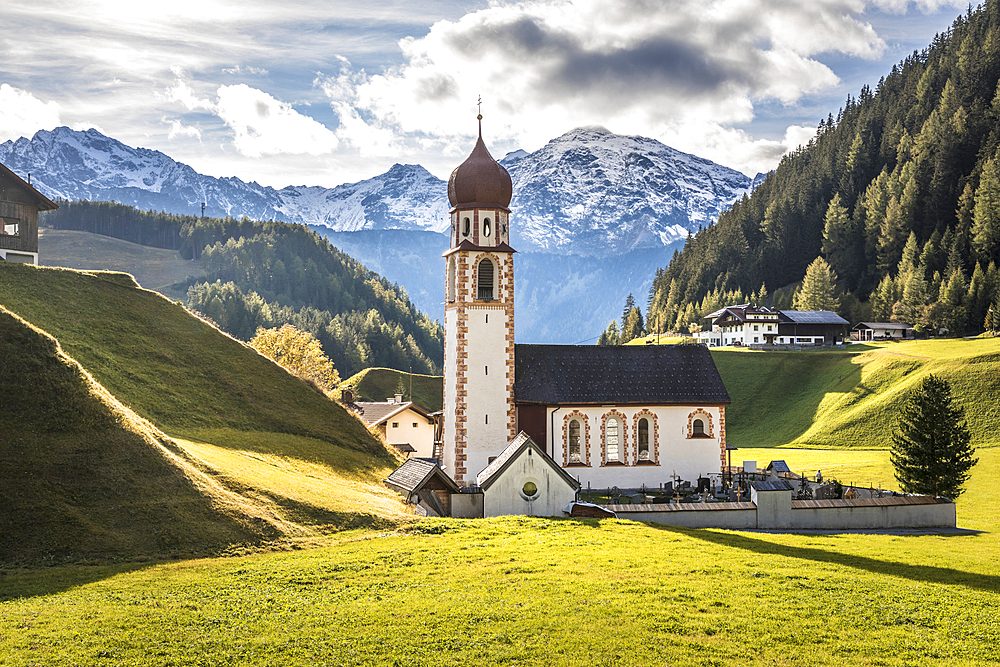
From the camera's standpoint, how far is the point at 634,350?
50.2 m

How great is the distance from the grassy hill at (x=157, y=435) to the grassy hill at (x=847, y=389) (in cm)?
4736

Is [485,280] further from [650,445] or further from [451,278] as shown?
[650,445]

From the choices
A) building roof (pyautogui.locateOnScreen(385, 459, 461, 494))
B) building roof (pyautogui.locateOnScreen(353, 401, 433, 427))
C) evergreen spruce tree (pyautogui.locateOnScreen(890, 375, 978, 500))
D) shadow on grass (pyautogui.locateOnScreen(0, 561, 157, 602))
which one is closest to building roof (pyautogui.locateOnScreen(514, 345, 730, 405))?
building roof (pyautogui.locateOnScreen(385, 459, 461, 494))

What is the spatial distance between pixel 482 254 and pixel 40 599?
3098 centimetres

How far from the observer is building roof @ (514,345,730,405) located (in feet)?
153

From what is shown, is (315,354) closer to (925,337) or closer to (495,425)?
(495,425)

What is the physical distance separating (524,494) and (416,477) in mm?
5147

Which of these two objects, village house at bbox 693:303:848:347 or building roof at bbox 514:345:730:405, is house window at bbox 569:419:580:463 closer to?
building roof at bbox 514:345:730:405

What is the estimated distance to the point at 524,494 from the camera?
34.9 m

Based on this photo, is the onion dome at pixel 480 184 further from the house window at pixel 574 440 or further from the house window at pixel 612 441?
the house window at pixel 612 441

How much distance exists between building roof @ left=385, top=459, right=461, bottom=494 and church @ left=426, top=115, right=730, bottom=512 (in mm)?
7352

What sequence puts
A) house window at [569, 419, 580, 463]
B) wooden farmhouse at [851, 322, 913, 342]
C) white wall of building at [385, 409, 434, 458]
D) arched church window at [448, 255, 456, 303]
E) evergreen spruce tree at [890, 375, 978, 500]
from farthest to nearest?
wooden farmhouse at [851, 322, 913, 342] < white wall of building at [385, 409, 434, 458] < arched church window at [448, 255, 456, 303] < house window at [569, 419, 580, 463] < evergreen spruce tree at [890, 375, 978, 500]

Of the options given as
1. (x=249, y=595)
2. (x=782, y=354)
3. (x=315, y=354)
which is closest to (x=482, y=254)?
(x=249, y=595)

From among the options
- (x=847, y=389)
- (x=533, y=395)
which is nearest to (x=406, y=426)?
(x=533, y=395)
